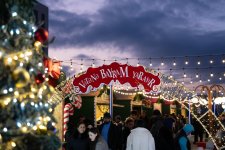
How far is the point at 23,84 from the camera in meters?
5.57

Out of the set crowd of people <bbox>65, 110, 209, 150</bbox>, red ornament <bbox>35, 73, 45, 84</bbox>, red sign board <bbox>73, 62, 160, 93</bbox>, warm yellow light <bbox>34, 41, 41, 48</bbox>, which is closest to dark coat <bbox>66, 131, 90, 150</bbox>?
crowd of people <bbox>65, 110, 209, 150</bbox>

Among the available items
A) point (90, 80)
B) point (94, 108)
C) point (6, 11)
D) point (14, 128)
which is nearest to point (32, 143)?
point (14, 128)

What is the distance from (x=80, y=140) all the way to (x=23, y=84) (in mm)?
3203

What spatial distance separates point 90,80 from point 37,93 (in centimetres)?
819

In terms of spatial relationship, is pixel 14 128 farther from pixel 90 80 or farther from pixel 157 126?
pixel 90 80

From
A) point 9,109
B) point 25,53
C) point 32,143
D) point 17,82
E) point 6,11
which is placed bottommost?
point 32,143

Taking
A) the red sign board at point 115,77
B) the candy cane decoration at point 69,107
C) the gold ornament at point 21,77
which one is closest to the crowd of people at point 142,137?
the gold ornament at point 21,77

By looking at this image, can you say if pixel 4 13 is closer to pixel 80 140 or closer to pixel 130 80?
pixel 80 140

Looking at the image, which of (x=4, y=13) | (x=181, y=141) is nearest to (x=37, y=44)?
(x=4, y=13)

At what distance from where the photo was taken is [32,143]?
19.1 ft

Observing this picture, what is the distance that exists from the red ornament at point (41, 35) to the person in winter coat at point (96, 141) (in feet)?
8.20

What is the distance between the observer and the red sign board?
1345 centimetres

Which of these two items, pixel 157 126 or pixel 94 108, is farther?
pixel 94 108

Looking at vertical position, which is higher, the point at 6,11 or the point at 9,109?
the point at 6,11
